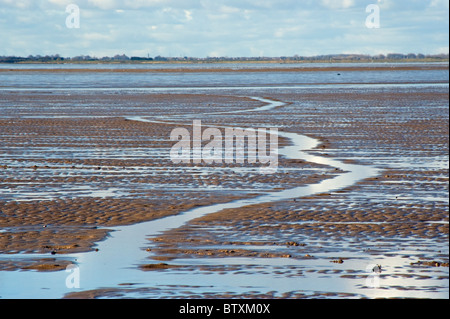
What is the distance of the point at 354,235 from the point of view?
10.5 meters

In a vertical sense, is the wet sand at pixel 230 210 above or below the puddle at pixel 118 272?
above

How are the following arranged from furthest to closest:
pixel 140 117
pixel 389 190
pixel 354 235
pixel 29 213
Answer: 1. pixel 140 117
2. pixel 389 190
3. pixel 29 213
4. pixel 354 235

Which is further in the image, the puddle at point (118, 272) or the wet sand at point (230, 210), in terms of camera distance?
the wet sand at point (230, 210)

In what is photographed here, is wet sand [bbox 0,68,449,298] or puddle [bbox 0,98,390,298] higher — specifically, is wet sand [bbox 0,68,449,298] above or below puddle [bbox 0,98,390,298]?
above

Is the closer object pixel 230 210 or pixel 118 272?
pixel 118 272

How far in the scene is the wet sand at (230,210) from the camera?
8953mm

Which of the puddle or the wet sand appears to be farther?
the wet sand

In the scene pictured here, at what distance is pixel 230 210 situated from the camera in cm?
1245

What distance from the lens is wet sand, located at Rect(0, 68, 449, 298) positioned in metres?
8.95
